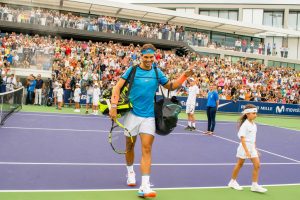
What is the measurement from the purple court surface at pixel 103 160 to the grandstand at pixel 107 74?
4 cm

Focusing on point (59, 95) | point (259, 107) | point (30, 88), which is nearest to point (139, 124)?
point (59, 95)

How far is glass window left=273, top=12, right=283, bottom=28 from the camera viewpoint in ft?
197

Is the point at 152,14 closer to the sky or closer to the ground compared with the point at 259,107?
closer to the sky

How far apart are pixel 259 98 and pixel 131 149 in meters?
25.5

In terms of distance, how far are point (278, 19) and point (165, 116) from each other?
194 feet

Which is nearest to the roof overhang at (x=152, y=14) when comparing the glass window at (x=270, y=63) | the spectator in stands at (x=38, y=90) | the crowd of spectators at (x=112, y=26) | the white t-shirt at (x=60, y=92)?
the crowd of spectators at (x=112, y=26)

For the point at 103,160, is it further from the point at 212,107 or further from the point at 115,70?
the point at 115,70

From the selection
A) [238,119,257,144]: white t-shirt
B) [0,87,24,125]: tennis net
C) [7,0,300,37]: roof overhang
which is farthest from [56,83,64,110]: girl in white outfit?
[238,119,257,144]: white t-shirt

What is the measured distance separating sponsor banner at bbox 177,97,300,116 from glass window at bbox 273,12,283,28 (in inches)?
1262

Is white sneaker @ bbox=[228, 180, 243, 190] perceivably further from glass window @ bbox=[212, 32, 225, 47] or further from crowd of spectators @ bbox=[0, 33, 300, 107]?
glass window @ bbox=[212, 32, 225, 47]

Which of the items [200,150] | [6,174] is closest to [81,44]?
[200,150]

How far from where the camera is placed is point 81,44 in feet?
93.9

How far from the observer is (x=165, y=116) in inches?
238

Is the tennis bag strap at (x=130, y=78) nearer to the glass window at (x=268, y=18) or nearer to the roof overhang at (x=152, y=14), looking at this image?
the roof overhang at (x=152, y=14)
